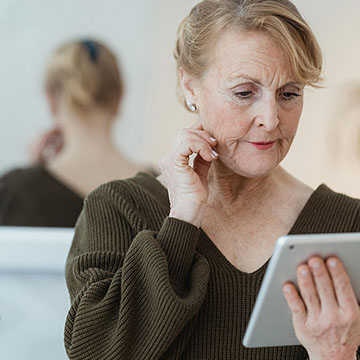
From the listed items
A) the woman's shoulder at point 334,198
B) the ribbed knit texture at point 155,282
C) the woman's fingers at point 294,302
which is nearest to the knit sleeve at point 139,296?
the ribbed knit texture at point 155,282

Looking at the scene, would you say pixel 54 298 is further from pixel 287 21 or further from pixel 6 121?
pixel 6 121

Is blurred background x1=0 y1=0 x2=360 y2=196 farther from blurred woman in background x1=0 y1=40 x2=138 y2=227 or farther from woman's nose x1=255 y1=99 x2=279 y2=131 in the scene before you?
woman's nose x1=255 y1=99 x2=279 y2=131

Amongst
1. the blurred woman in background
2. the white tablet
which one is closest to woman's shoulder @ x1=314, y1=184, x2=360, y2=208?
the white tablet

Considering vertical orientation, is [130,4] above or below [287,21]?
below

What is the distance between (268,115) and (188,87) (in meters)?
0.23

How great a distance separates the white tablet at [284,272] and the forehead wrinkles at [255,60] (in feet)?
1.17

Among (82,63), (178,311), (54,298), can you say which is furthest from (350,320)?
(82,63)

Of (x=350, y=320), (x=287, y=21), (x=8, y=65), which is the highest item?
(x=287, y=21)

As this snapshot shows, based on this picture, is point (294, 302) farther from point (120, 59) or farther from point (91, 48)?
point (120, 59)

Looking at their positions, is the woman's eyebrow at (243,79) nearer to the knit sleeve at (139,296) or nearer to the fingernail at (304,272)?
the knit sleeve at (139,296)

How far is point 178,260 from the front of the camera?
132 cm

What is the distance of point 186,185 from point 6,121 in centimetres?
359

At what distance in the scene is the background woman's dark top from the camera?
115 inches

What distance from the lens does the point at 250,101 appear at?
135cm
